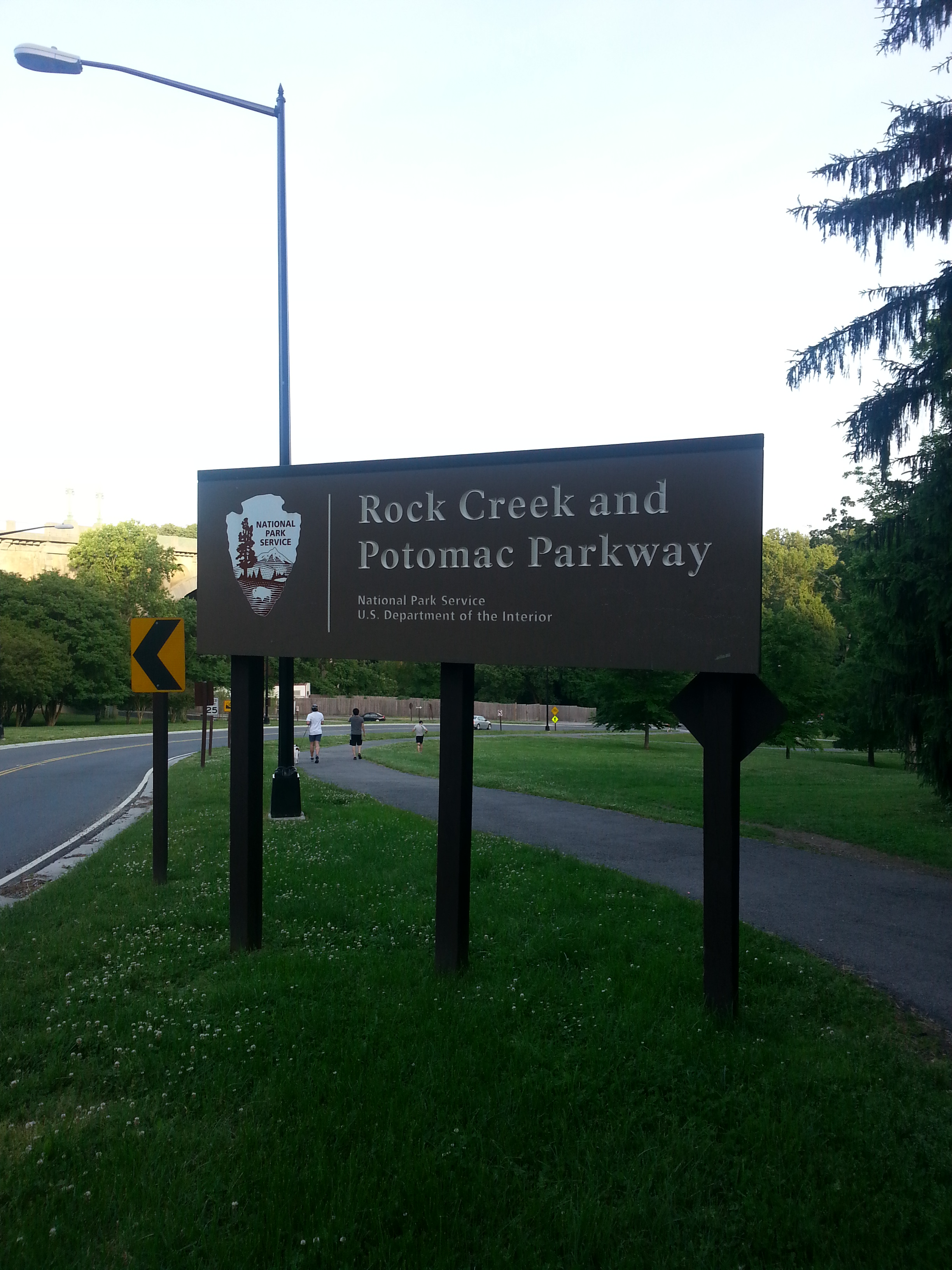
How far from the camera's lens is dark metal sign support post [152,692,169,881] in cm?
853

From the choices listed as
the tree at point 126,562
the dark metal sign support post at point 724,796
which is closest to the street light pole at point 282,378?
the dark metal sign support post at point 724,796

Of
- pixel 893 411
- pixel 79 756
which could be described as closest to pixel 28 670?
pixel 79 756

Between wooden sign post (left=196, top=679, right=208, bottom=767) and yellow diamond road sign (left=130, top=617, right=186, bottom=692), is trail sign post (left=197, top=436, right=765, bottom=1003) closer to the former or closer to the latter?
yellow diamond road sign (left=130, top=617, right=186, bottom=692)

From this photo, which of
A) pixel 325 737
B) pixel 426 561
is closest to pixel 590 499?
pixel 426 561

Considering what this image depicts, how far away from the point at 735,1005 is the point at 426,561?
10.3ft

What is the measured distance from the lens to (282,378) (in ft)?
42.3

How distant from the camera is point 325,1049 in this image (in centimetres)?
456

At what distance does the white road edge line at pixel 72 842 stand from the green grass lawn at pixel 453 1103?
3.41 meters

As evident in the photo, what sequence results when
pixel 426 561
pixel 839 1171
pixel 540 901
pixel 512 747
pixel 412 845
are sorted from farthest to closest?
1. pixel 512 747
2. pixel 412 845
3. pixel 540 901
4. pixel 426 561
5. pixel 839 1171

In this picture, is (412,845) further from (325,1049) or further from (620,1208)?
(620,1208)

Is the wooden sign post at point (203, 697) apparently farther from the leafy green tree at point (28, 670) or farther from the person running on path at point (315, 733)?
the leafy green tree at point (28, 670)

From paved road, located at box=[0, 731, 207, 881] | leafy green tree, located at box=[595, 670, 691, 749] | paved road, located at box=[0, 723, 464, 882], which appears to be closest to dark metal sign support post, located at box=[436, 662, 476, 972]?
paved road, located at box=[0, 731, 207, 881]

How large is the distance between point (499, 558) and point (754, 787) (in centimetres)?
1541

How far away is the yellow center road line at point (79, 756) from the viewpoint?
2358 cm
